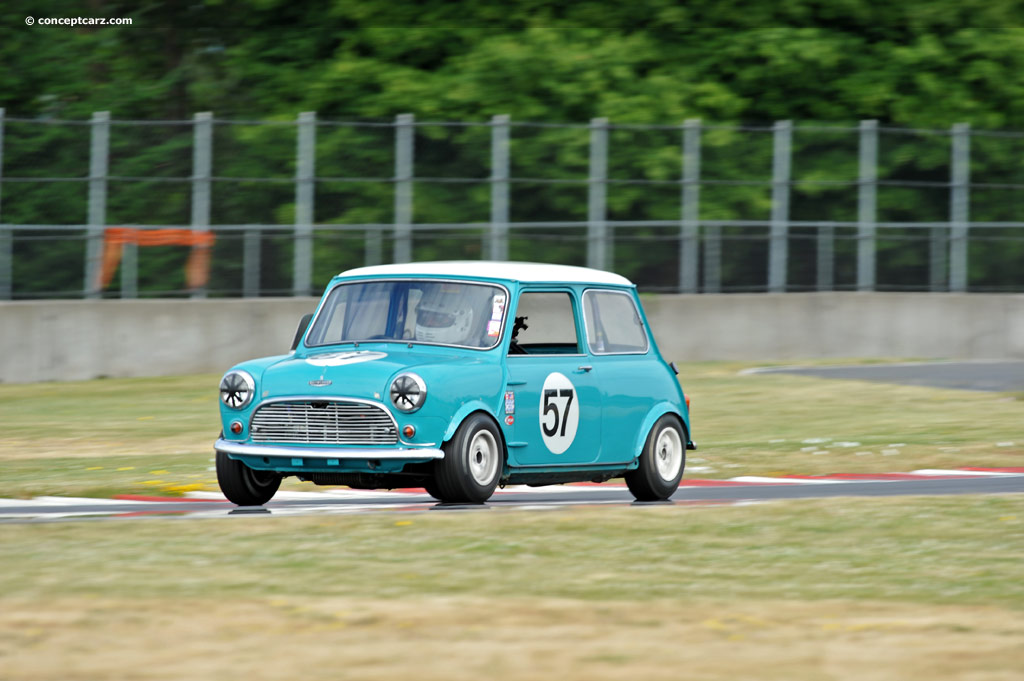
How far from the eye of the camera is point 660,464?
13.3 meters

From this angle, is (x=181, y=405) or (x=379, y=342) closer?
(x=379, y=342)

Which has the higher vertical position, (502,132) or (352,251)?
(502,132)

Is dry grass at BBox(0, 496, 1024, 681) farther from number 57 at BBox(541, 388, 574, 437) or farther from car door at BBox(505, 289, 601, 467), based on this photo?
number 57 at BBox(541, 388, 574, 437)

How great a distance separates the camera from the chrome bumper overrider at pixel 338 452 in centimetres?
1142

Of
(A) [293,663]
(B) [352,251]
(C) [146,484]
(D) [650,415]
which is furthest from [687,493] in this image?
(B) [352,251]

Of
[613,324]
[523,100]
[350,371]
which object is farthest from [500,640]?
[523,100]

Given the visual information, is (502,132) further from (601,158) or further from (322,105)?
(322,105)

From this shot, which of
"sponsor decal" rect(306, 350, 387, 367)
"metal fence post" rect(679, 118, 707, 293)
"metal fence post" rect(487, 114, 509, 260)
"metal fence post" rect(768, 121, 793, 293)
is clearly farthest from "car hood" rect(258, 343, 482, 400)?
"metal fence post" rect(768, 121, 793, 293)

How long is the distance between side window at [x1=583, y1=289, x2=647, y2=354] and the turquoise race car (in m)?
0.01

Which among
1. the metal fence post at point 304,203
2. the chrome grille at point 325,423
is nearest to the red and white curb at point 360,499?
the chrome grille at point 325,423

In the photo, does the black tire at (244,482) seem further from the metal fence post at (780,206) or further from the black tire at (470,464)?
the metal fence post at (780,206)

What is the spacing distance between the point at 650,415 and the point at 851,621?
5.24 metres

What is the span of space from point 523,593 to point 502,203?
1995cm

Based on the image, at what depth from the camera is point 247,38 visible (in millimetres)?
34375
